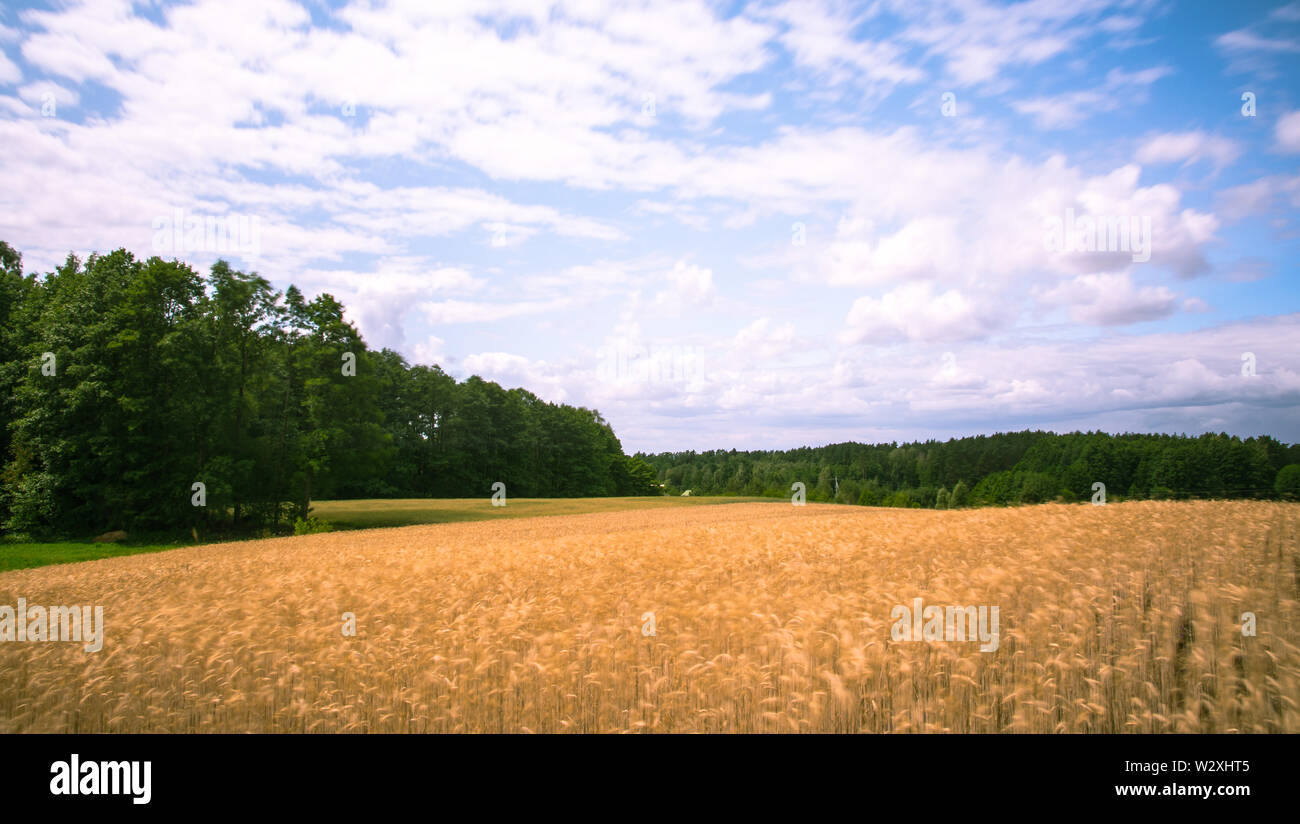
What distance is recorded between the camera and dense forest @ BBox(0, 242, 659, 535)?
3509cm

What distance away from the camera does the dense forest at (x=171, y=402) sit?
3509 centimetres

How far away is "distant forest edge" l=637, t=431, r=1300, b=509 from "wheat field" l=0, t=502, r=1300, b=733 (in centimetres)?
1526

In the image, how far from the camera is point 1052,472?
192ft

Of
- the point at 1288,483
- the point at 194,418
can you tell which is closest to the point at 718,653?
the point at 1288,483

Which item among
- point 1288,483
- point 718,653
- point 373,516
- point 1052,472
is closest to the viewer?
point 718,653

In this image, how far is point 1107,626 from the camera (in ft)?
27.7

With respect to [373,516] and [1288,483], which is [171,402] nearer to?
[373,516]

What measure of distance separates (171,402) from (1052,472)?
227ft

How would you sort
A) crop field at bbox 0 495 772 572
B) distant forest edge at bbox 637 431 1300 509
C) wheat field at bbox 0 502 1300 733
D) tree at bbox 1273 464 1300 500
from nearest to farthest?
wheat field at bbox 0 502 1300 733 < tree at bbox 1273 464 1300 500 < crop field at bbox 0 495 772 572 < distant forest edge at bbox 637 431 1300 509

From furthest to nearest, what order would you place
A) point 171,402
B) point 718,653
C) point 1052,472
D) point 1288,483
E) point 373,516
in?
point 1052,472, point 373,516, point 171,402, point 1288,483, point 718,653

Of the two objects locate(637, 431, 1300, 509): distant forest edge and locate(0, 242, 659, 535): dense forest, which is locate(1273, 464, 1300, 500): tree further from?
locate(0, 242, 659, 535): dense forest

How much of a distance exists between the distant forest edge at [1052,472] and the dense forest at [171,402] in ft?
132

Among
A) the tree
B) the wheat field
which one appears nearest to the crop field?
the wheat field

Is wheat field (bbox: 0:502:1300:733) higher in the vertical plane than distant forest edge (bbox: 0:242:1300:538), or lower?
lower
